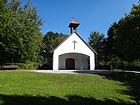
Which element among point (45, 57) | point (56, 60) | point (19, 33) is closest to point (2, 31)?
point (19, 33)

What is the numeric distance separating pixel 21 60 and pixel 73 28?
11.7 m

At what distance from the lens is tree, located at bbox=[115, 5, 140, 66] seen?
25891mm

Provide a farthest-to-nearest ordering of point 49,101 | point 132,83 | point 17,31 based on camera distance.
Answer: point 17,31, point 132,83, point 49,101

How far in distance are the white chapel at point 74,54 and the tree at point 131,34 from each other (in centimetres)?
818

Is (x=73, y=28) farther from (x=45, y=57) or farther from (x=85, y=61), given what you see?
(x=45, y=57)

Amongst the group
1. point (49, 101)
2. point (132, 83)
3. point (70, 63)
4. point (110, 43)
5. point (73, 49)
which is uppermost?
point (110, 43)

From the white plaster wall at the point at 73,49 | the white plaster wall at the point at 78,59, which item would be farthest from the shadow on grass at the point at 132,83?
the white plaster wall at the point at 78,59

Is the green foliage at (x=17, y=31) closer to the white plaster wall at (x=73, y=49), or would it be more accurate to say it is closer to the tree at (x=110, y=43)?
the white plaster wall at (x=73, y=49)

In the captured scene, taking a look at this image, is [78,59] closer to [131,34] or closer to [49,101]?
[131,34]

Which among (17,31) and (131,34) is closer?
(131,34)

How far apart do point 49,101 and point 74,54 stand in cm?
2905

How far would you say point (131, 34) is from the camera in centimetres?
2677

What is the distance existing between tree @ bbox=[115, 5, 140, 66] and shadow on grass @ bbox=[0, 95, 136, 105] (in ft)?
49.9

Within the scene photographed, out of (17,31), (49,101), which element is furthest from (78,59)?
(49,101)
